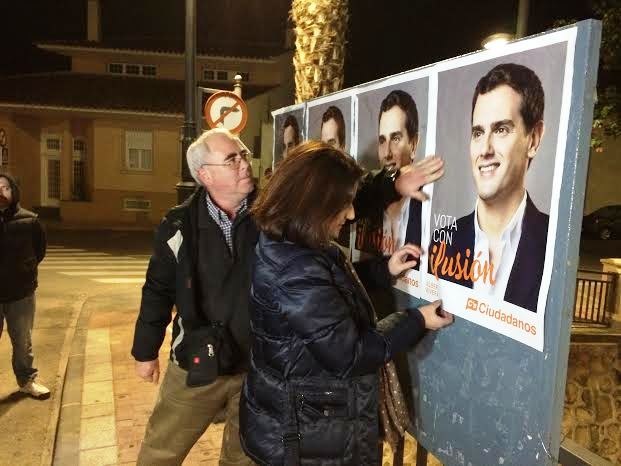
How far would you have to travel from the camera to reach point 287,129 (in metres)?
3.47

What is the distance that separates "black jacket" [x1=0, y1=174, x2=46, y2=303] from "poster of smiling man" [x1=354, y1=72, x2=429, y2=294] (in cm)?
342

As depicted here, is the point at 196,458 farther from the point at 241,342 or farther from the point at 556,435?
the point at 556,435

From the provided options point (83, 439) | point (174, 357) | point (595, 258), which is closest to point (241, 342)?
point (174, 357)

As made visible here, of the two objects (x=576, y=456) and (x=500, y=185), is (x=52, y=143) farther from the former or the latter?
(x=576, y=456)

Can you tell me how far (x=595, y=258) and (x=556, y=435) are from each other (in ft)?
56.7

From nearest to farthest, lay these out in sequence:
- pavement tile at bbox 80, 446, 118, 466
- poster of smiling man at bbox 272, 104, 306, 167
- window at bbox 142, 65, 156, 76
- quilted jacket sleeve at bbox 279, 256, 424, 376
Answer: quilted jacket sleeve at bbox 279, 256, 424, 376 < poster of smiling man at bbox 272, 104, 306, 167 < pavement tile at bbox 80, 446, 118, 466 < window at bbox 142, 65, 156, 76

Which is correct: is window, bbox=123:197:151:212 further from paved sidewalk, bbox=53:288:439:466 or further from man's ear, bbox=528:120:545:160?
man's ear, bbox=528:120:545:160

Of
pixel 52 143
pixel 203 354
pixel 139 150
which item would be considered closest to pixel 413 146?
pixel 203 354

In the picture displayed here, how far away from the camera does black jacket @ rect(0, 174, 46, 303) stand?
4.56 metres

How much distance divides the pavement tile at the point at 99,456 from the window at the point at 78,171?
19195mm

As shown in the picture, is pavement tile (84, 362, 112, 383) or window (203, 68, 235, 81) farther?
window (203, 68, 235, 81)

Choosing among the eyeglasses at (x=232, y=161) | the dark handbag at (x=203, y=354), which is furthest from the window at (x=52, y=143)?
the dark handbag at (x=203, y=354)

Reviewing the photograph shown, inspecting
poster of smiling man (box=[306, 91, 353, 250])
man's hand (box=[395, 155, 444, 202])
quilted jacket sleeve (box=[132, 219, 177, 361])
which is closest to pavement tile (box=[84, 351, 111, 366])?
quilted jacket sleeve (box=[132, 219, 177, 361])

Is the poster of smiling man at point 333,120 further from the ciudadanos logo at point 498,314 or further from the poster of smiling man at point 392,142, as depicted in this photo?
the ciudadanos logo at point 498,314
